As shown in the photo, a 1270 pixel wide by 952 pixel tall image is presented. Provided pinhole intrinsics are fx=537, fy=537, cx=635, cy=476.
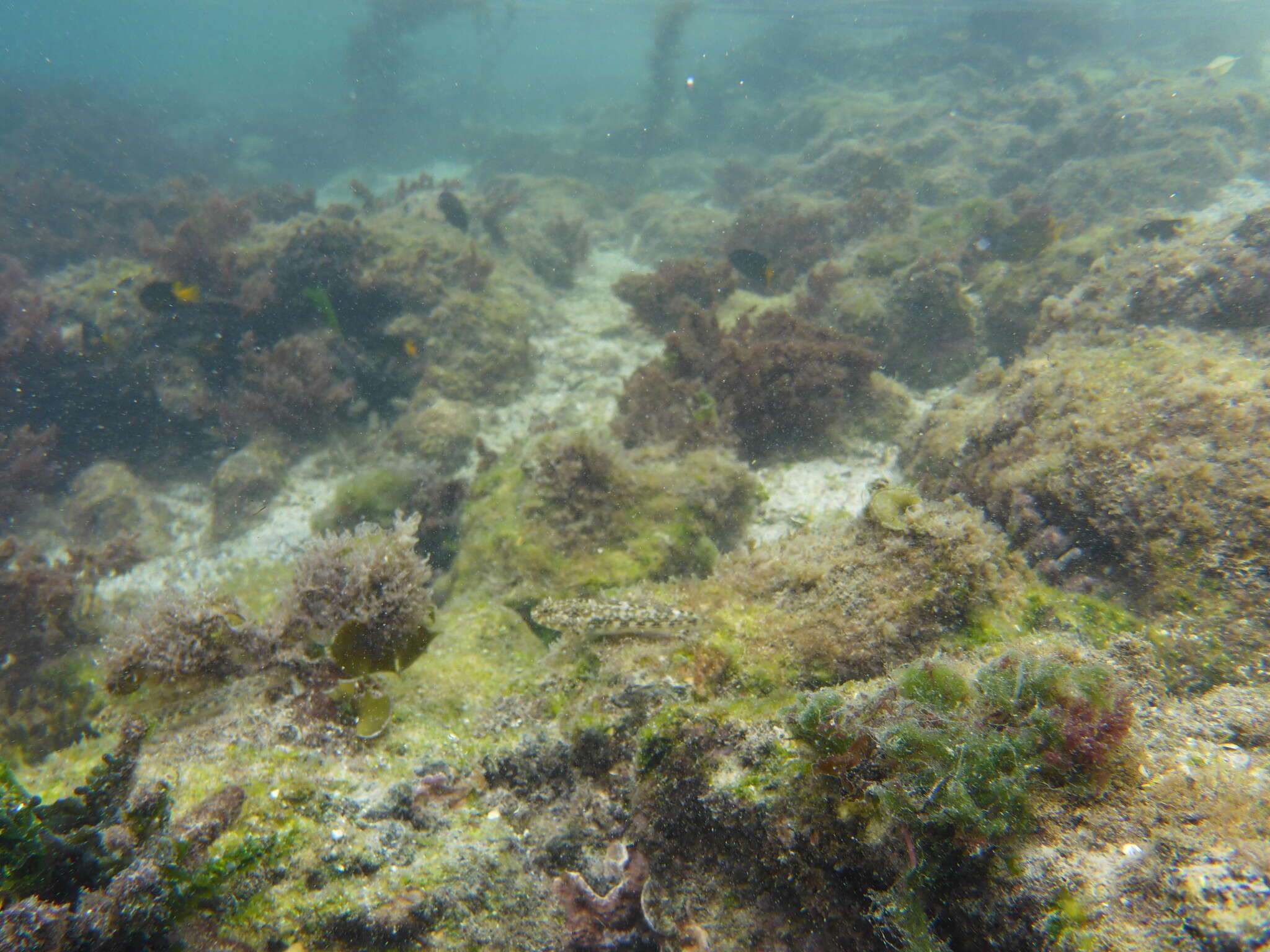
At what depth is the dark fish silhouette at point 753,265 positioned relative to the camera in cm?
949

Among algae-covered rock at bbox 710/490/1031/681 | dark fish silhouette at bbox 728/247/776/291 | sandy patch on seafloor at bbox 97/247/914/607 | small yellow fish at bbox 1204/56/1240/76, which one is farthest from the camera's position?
small yellow fish at bbox 1204/56/1240/76

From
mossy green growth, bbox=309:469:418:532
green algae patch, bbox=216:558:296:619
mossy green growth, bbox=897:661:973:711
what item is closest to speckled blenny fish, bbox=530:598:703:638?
mossy green growth, bbox=897:661:973:711

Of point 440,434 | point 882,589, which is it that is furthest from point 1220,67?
point 440,434

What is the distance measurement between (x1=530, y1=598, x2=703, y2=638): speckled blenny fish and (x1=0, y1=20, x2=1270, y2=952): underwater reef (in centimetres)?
3

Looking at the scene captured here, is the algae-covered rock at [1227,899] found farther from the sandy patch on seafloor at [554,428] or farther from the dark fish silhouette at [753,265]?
the dark fish silhouette at [753,265]

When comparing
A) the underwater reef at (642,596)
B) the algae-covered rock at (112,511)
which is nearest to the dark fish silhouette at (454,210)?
the underwater reef at (642,596)

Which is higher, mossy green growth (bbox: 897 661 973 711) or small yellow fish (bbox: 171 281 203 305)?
small yellow fish (bbox: 171 281 203 305)

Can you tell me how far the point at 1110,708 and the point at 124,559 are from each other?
9.74 metres

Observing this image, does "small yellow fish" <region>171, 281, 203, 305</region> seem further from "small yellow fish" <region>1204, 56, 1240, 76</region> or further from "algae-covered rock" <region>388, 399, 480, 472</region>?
"small yellow fish" <region>1204, 56, 1240, 76</region>

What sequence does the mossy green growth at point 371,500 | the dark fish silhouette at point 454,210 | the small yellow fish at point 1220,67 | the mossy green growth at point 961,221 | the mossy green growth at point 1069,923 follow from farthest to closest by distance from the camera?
the small yellow fish at point 1220,67, the dark fish silhouette at point 454,210, the mossy green growth at point 961,221, the mossy green growth at point 371,500, the mossy green growth at point 1069,923

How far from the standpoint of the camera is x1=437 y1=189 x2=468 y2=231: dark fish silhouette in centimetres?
1231

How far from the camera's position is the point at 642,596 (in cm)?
336

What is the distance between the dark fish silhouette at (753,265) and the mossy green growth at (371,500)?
6923mm

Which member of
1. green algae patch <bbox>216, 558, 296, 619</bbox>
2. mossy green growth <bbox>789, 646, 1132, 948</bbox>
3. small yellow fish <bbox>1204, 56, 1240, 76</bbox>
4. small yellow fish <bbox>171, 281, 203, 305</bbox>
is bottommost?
green algae patch <bbox>216, 558, 296, 619</bbox>
